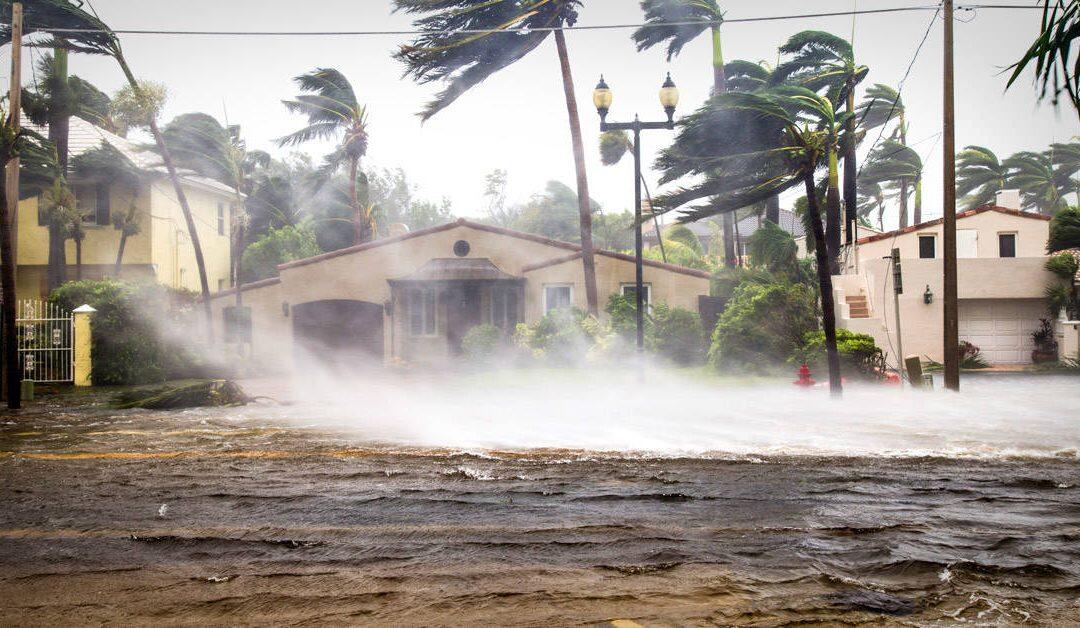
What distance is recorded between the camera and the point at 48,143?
29.0 meters

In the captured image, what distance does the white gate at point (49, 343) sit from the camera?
62.9ft

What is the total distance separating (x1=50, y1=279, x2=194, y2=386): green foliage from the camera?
19547mm

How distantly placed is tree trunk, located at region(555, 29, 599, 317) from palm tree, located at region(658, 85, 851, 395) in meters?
4.35

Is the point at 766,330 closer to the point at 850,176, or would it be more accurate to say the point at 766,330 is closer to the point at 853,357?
the point at 853,357

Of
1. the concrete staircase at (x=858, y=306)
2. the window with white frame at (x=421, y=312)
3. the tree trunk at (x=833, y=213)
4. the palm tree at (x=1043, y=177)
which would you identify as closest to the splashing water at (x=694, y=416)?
the concrete staircase at (x=858, y=306)

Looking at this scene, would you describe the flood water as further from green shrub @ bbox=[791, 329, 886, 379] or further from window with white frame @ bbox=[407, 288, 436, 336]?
window with white frame @ bbox=[407, 288, 436, 336]

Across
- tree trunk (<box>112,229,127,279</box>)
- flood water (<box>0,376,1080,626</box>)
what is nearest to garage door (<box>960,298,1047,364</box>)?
flood water (<box>0,376,1080,626</box>)

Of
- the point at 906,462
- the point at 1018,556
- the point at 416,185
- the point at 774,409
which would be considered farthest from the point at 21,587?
the point at 416,185

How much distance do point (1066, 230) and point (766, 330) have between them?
1088 centimetres

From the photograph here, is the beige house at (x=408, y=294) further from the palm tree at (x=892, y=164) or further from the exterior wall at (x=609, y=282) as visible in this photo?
the palm tree at (x=892, y=164)

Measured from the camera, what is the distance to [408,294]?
27.8 m

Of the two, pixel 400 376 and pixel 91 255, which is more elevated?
pixel 91 255

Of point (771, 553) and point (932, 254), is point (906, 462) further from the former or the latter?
point (932, 254)

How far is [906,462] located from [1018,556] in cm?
378
